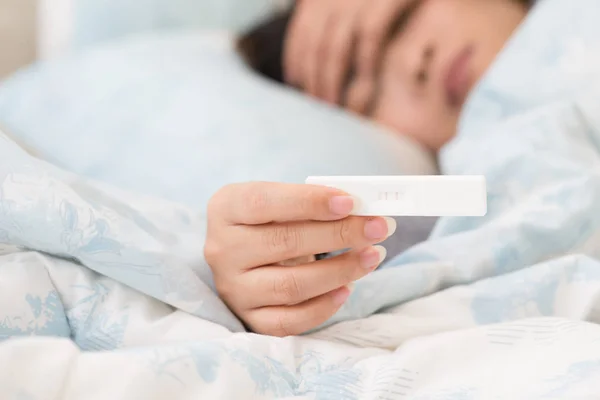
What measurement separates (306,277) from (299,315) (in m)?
0.03

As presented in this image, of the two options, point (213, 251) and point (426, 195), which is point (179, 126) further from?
point (426, 195)

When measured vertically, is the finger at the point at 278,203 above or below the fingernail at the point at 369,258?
above

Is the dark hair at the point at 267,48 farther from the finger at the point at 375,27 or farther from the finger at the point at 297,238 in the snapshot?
the finger at the point at 297,238

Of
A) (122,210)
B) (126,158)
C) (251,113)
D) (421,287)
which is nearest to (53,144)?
(126,158)

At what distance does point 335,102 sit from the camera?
1028mm

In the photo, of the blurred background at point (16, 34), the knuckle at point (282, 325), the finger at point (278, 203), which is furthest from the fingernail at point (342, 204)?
the blurred background at point (16, 34)

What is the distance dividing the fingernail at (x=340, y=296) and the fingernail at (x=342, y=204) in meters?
0.09

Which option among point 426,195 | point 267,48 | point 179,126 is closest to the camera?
point 426,195

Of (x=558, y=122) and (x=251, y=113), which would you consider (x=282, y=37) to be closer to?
(x=251, y=113)

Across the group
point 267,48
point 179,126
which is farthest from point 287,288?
point 267,48

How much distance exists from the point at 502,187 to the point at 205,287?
32 centimetres

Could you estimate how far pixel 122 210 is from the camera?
19.2 inches

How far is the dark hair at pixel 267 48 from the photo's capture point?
A: 114 cm

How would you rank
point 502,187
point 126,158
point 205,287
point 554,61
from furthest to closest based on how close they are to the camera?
point 126,158 < point 554,61 < point 502,187 < point 205,287
